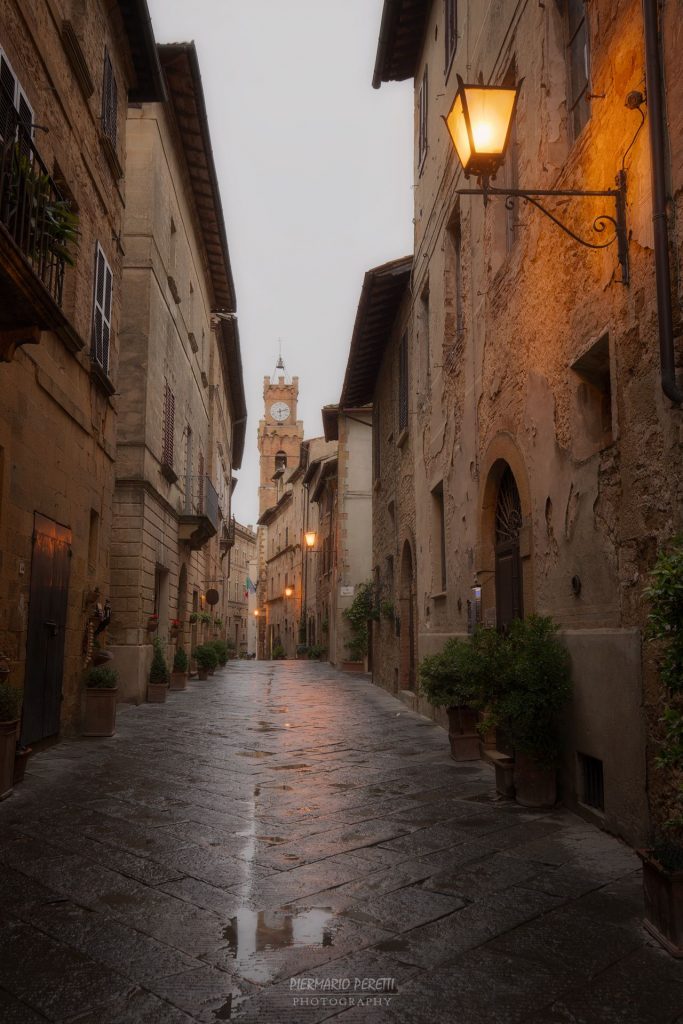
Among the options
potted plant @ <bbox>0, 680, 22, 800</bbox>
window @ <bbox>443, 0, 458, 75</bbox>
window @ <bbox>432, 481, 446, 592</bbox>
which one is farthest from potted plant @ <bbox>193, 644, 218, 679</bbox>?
potted plant @ <bbox>0, 680, 22, 800</bbox>

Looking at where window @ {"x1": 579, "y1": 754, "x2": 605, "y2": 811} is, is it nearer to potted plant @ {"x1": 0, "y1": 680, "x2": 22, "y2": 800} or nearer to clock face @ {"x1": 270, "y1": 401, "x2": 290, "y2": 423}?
potted plant @ {"x1": 0, "y1": 680, "x2": 22, "y2": 800}

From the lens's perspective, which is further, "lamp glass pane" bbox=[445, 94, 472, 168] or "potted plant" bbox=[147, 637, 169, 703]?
"potted plant" bbox=[147, 637, 169, 703]

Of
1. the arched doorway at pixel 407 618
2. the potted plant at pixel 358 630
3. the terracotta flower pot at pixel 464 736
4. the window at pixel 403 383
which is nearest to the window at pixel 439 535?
the arched doorway at pixel 407 618

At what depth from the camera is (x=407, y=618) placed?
1468 cm

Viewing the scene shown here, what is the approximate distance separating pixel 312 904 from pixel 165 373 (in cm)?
1388

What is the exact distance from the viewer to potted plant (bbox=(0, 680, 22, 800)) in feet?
19.4

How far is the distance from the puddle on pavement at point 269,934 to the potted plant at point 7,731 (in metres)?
2.96

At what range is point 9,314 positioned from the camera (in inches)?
227

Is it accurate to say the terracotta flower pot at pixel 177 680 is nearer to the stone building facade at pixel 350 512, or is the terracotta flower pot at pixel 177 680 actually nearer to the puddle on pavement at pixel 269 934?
the stone building facade at pixel 350 512

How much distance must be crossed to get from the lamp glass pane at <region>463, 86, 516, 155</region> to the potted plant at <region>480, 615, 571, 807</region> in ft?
10.4

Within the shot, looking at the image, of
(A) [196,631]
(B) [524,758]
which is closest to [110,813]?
(B) [524,758]

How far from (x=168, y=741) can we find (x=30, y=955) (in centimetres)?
602

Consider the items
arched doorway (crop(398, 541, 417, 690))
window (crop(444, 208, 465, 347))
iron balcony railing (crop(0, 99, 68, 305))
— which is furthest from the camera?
arched doorway (crop(398, 541, 417, 690))

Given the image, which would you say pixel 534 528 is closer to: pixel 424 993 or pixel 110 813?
pixel 110 813
